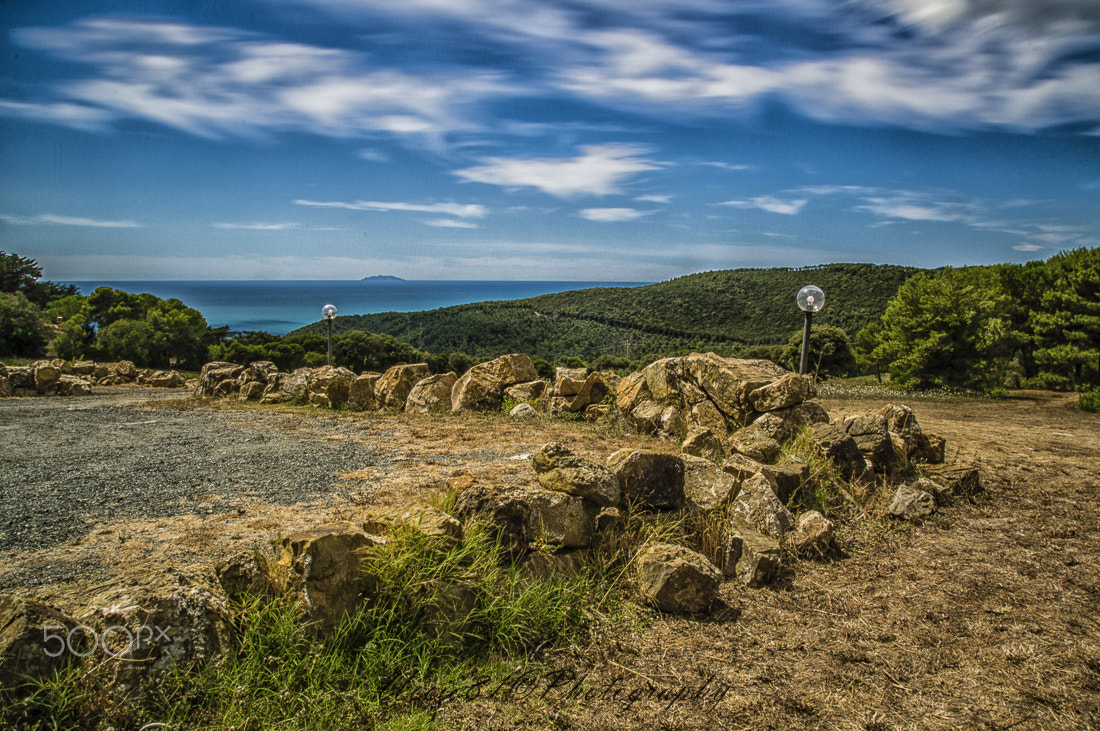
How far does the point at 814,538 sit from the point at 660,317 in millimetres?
45863

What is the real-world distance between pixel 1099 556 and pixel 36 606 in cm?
731

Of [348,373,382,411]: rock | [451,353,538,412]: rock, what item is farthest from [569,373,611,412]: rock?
[348,373,382,411]: rock

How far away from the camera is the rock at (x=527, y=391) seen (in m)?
10.6

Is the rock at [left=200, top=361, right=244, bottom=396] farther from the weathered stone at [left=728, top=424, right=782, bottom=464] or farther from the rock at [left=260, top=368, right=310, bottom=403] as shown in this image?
the weathered stone at [left=728, top=424, right=782, bottom=464]

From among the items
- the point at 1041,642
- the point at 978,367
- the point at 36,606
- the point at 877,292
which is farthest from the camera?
the point at 877,292

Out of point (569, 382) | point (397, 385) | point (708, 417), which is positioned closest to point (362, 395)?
point (397, 385)

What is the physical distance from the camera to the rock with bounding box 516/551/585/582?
385cm

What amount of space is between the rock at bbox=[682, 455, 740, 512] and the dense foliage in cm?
1744

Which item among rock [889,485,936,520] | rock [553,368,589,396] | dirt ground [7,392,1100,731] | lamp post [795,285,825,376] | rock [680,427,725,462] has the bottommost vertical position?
dirt ground [7,392,1100,731]

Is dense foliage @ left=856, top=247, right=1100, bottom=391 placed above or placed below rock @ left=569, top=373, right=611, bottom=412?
above

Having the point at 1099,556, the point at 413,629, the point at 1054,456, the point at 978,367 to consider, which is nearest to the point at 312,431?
the point at 413,629

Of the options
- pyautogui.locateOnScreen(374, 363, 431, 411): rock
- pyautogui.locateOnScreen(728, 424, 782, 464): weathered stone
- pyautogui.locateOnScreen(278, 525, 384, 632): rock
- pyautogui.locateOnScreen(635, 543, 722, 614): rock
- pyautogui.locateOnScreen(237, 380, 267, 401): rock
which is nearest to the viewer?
pyautogui.locateOnScreen(278, 525, 384, 632): rock

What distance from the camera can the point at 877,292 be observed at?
4484 cm

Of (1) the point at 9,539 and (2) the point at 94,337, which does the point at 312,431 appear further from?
(2) the point at 94,337
